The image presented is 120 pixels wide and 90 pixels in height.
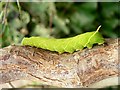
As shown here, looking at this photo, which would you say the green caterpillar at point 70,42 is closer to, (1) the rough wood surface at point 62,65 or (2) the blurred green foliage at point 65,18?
(1) the rough wood surface at point 62,65

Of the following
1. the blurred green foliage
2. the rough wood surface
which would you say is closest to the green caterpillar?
the rough wood surface

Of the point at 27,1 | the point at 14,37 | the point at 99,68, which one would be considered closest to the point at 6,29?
the point at 14,37

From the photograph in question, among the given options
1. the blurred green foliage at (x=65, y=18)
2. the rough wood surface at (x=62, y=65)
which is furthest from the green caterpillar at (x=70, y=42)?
the blurred green foliage at (x=65, y=18)

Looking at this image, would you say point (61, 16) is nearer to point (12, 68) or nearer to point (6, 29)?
point (6, 29)

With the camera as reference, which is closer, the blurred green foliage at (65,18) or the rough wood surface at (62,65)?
the rough wood surface at (62,65)

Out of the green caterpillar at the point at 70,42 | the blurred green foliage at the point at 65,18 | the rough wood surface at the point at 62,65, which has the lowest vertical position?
the rough wood surface at the point at 62,65

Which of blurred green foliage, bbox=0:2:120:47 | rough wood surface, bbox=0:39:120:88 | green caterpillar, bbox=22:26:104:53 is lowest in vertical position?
rough wood surface, bbox=0:39:120:88

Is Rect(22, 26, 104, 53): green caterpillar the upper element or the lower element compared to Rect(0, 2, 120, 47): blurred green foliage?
lower

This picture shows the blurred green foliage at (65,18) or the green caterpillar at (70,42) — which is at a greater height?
the blurred green foliage at (65,18)

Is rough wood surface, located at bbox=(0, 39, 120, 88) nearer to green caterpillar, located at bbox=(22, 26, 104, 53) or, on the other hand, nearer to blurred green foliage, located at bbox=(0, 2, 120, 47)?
green caterpillar, located at bbox=(22, 26, 104, 53)
